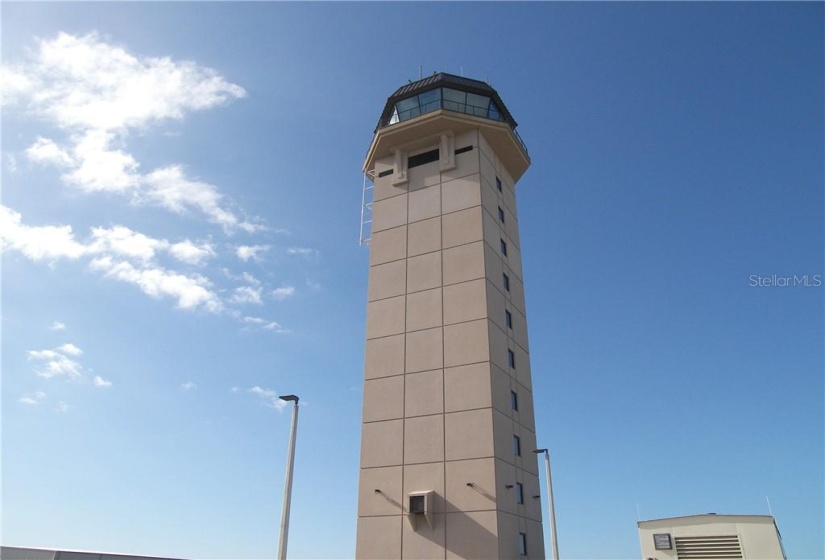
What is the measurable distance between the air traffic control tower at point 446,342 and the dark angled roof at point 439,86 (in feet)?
0.38

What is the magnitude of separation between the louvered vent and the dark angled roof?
32087 millimetres

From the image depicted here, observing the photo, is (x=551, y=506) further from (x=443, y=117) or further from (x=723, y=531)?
Answer: (x=443, y=117)

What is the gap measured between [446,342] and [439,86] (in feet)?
66.3

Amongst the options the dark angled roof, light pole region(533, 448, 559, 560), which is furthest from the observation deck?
light pole region(533, 448, 559, 560)

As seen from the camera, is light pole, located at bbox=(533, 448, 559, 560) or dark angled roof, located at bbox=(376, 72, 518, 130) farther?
dark angled roof, located at bbox=(376, 72, 518, 130)

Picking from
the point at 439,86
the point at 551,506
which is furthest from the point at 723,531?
the point at 439,86

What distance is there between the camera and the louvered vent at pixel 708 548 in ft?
75.9

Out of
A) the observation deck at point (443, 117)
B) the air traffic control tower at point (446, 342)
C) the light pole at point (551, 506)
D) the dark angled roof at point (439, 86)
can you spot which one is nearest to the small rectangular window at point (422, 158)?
the air traffic control tower at point (446, 342)

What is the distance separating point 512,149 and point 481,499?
25308 mm

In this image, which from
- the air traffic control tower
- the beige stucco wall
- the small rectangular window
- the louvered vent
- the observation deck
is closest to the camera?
the beige stucco wall

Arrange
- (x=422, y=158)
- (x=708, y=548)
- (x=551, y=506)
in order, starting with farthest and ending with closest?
(x=422, y=158) → (x=551, y=506) → (x=708, y=548)

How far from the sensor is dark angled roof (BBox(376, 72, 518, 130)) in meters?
43.1

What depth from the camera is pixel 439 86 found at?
42812mm

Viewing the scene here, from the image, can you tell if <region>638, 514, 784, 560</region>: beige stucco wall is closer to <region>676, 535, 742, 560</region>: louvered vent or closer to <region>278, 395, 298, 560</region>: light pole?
<region>676, 535, 742, 560</region>: louvered vent
